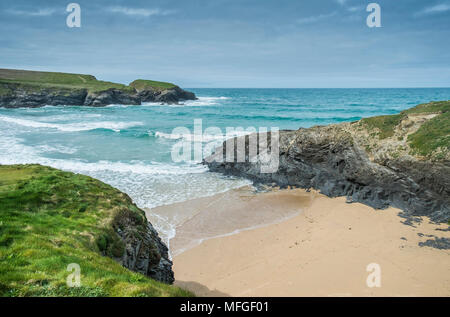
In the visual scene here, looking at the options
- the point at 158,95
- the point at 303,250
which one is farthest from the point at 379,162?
the point at 158,95

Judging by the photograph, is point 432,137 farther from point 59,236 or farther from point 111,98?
point 111,98

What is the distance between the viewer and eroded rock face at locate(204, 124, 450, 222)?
42.9 ft

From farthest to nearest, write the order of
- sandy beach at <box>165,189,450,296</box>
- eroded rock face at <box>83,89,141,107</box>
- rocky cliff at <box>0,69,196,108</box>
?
eroded rock face at <box>83,89,141,107</box>, rocky cliff at <box>0,69,196,108</box>, sandy beach at <box>165,189,450,296</box>

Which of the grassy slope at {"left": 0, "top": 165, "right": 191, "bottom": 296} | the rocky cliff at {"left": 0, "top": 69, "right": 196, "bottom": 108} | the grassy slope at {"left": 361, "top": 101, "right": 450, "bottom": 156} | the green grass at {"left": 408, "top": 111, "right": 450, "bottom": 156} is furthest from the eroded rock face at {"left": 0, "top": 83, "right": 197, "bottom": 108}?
the green grass at {"left": 408, "top": 111, "right": 450, "bottom": 156}

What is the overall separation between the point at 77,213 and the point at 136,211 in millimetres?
1906

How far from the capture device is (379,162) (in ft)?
49.9

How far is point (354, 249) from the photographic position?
1083cm

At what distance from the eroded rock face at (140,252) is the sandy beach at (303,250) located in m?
1.60

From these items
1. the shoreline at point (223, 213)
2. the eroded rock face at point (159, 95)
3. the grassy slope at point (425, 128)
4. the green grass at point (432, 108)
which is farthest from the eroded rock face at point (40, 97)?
the green grass at point (432, 108)

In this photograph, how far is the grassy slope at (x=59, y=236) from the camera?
4941 mm

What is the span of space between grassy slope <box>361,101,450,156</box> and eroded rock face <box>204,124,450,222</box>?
0.94 metres

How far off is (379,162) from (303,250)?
7.72 m

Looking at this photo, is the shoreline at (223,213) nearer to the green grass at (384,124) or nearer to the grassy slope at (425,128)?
the green grass at (384,124)

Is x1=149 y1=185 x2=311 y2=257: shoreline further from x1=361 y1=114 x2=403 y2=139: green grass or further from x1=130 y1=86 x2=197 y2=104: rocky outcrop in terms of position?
x1=130 y1=86 x2=197 y2=104: rocky outcrop
